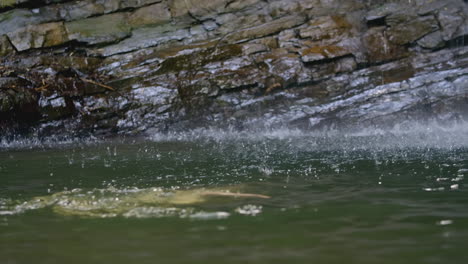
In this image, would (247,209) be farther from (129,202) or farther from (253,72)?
(253,72)

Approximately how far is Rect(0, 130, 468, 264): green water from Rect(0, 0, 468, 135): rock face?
4.71 metres

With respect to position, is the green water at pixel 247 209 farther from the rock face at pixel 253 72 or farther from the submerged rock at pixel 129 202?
the rock face at pixel 253 72

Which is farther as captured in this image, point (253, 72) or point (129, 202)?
point (253, 72)

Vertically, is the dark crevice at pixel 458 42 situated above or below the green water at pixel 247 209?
above

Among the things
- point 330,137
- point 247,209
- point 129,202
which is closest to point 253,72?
point 330,137

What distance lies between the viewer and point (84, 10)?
675 inches

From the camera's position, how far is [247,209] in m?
4.66

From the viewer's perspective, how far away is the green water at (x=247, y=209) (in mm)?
3422

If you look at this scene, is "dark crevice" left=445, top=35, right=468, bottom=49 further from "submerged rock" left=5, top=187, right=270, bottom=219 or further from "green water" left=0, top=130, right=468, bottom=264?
"submerged rock" left=5, top=187, right=270, bottom=219

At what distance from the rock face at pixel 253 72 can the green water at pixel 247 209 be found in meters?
4.71

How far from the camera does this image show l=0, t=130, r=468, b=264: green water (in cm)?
342

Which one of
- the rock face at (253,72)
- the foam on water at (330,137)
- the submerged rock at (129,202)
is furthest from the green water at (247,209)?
the rock face at (253,72)

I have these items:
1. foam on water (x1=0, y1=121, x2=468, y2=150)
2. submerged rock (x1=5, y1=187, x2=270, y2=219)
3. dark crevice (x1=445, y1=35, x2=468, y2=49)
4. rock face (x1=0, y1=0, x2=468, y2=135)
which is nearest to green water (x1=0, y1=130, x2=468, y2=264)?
submerged rock (x1=5, y1=187, x2=270, y2=219)

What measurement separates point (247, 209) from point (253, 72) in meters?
10.5
